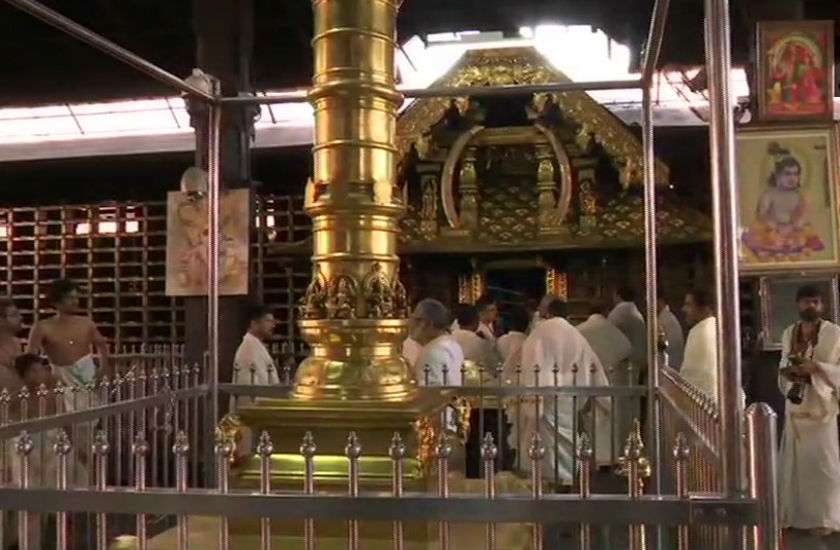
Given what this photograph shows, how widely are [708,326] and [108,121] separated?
24.4 feet

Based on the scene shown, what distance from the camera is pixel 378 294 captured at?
2.49m

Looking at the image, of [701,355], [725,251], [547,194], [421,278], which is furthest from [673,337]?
[725,251]

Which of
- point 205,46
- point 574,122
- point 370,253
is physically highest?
point 205,46

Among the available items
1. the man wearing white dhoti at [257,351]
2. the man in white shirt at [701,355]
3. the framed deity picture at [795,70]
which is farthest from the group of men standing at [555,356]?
the framed deity picture at [795,70]

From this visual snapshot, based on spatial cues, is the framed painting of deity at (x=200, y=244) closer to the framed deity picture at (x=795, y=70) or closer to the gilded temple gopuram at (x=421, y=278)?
the gilded temple gopuram at (x=421, y=278)

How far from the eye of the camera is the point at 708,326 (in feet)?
18.0

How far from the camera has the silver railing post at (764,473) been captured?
1670 mm

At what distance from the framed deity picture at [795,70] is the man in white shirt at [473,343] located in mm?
2269

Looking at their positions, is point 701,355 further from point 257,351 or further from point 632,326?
point 257,351

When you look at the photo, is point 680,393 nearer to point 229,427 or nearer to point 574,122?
point 229,427

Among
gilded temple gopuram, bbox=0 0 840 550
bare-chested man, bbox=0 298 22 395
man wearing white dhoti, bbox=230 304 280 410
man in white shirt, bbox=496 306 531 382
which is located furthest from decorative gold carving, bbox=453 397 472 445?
bare-chested man, bbox=0 298 22 395

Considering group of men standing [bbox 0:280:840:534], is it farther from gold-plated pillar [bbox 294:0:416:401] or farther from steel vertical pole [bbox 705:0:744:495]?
steel vertical pole [bbox 705:0:744:495]

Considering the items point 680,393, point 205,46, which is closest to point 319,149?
point 680,393

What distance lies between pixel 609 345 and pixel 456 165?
2615mm
